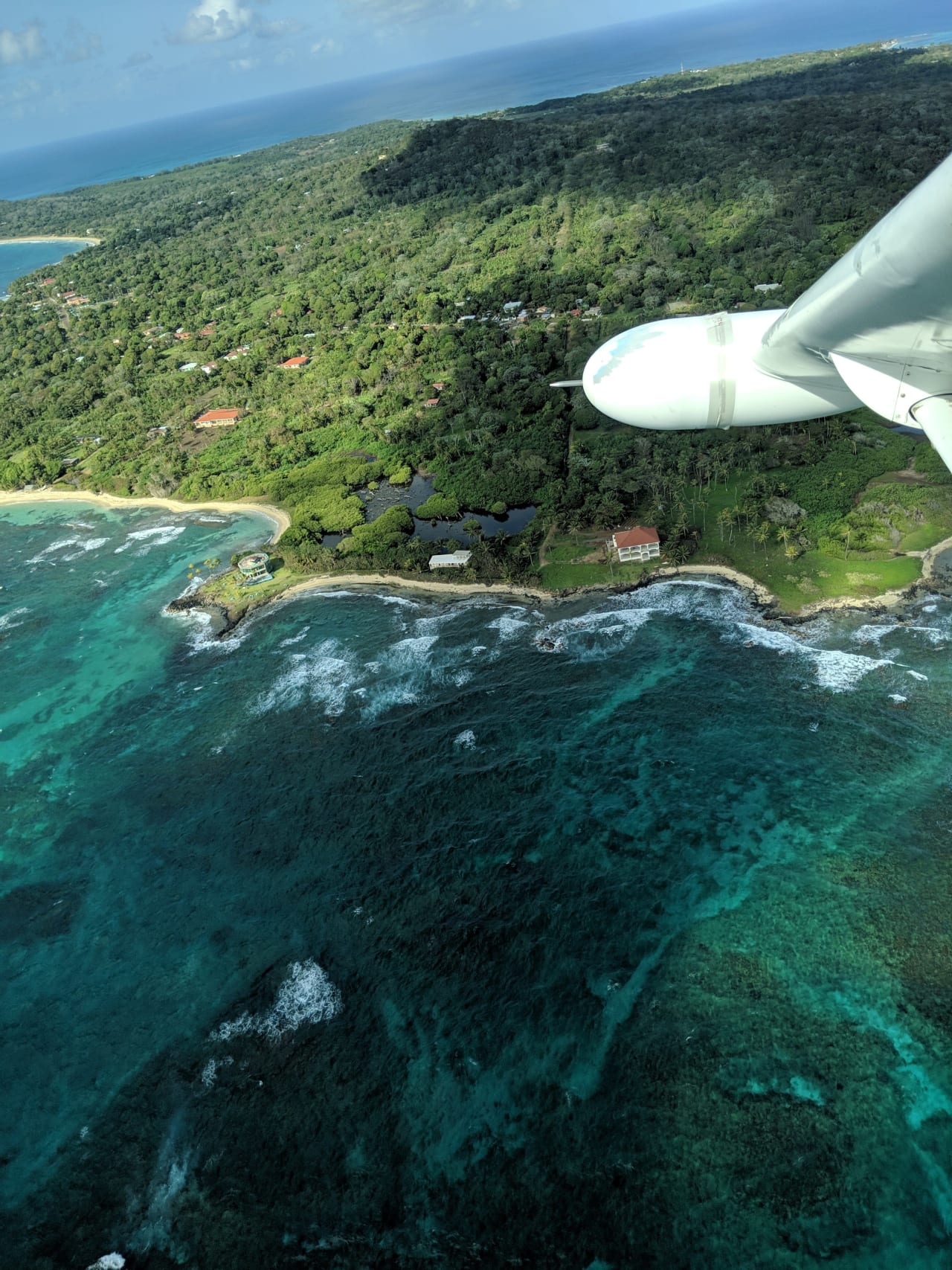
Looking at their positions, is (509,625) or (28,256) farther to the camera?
(28,256)

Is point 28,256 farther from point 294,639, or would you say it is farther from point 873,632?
point 873,632

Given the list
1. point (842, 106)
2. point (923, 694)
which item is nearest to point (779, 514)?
point (923, 694)

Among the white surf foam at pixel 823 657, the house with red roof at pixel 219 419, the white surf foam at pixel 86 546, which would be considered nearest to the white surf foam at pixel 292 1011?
the white surf foam at pixel 823 657

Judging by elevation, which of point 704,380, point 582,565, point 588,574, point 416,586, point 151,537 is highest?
point 704,380

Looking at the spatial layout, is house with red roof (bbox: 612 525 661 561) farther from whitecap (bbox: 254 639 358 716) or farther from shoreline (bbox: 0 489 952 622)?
whitecap (bbox: 254 639 358 716)

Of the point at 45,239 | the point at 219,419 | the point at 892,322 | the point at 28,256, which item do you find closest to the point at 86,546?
the point at 219,419

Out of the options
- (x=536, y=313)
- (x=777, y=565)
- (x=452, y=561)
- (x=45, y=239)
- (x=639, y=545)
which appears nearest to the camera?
(x=777, y=565)

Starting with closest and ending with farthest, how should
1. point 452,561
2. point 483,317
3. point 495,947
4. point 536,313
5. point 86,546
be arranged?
1. point 495,947
2. point 452,561
3. point 86,546
4. point 536,313
5. point 483,317

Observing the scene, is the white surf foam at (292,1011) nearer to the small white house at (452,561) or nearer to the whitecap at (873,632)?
the small white house at (452,561)
